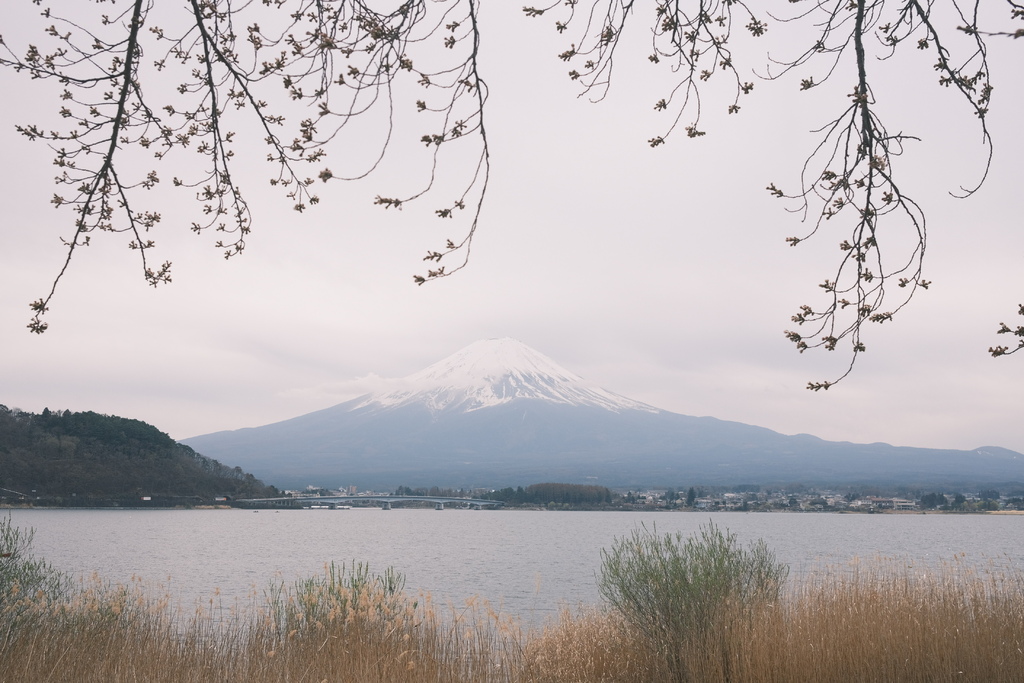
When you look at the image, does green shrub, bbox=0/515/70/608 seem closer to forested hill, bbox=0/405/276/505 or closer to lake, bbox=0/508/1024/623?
lake, bbox=0/508/1024/623

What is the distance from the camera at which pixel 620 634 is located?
9.90m

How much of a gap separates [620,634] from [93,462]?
334ft

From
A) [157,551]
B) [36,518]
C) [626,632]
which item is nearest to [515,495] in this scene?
[36,518]

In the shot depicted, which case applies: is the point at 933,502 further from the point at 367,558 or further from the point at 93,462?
the point at 93,462

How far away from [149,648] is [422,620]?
10.4ft

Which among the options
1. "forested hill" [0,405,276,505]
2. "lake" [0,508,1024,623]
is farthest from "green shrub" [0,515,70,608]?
"forested hill" [0,405,276,505]

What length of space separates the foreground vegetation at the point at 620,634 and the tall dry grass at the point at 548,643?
2 centimetres

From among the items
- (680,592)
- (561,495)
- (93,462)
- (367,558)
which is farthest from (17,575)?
(561,495)

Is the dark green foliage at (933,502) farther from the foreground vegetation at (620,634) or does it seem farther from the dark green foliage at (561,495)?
the foreground vegetation at (620,634)

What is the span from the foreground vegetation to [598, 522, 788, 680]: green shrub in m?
0.02

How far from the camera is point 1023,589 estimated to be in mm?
9016

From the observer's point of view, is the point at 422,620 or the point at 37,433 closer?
the point at 422,620

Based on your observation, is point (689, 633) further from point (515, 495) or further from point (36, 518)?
point (515, 495)

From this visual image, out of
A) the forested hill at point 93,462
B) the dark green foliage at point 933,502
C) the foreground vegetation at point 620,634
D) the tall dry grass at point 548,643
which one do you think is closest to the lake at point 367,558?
the foreground vegetation at point 620,634
